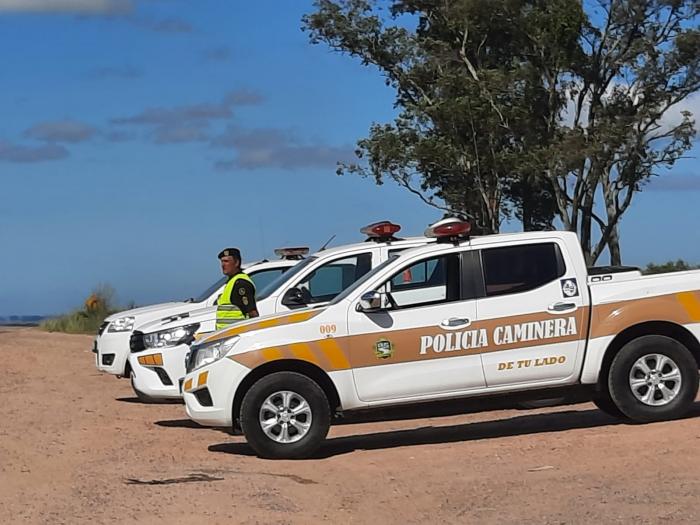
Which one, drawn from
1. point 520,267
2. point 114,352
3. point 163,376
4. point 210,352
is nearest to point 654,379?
point 520,267

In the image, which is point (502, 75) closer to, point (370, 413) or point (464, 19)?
point (464, 19)

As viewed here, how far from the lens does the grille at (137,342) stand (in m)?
13.9

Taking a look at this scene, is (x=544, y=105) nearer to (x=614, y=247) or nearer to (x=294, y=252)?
(x=614, y=247)

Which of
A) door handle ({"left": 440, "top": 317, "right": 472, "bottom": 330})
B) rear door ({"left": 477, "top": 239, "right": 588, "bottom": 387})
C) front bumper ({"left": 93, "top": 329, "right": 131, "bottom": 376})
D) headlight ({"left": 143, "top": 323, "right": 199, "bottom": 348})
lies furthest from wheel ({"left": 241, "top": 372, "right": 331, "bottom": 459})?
front bumper ({"left": 93, "top": 329, "right": 131, "bottom": 376})

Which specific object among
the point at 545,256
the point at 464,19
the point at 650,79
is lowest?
the point at 545,256

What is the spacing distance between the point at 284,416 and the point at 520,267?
2.61 m

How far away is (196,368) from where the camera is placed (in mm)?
10922

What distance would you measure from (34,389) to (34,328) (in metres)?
15.9

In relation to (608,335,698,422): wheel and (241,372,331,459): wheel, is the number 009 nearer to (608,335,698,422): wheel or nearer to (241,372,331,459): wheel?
(241,372,331,459): wheel

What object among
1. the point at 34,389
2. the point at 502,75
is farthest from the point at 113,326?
the point at 502,75

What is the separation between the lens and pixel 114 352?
15.9 metres

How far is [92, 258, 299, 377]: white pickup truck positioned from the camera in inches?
615

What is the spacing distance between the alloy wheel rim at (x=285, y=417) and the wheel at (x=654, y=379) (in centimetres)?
287

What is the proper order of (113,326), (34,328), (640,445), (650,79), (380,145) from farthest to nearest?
(380,145)
(650,79)
(34,328)
(113,326)
(640,445)
